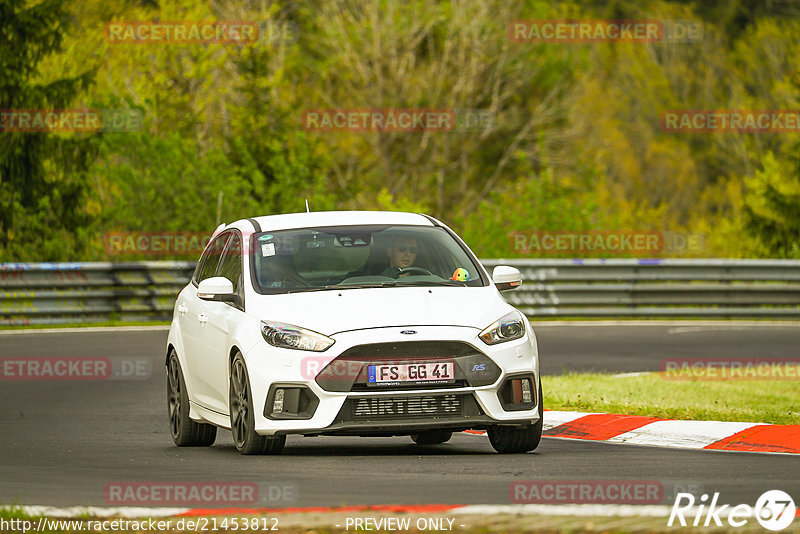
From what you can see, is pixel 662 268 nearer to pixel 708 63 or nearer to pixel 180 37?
pixel 180 37

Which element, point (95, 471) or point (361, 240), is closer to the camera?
point (95, 471)

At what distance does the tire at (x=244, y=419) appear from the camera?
10.1 metres

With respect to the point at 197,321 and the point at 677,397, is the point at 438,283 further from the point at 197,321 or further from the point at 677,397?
the point at 677,397

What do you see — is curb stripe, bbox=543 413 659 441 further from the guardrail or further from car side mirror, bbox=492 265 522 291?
the guardrail

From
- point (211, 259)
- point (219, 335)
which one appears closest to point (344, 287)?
point (219, 335)

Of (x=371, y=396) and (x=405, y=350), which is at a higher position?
(x=405, y=350)

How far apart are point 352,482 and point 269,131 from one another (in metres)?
30.9

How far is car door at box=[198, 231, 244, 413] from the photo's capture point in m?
10.7

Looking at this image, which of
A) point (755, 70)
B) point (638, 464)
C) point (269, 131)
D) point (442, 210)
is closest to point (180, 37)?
point (269, 131)

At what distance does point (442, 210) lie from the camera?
48.9m

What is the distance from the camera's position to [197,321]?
1158 centimetres

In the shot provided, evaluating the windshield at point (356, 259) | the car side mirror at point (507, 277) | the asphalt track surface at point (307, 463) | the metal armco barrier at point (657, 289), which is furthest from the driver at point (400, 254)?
the metal armco barrier at point (657, 289)

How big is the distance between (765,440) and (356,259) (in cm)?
306

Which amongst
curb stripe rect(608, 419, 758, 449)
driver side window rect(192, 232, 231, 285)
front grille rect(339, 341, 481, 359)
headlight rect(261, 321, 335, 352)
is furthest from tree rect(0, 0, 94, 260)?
front grille rect(339, 341, 481, 359)
